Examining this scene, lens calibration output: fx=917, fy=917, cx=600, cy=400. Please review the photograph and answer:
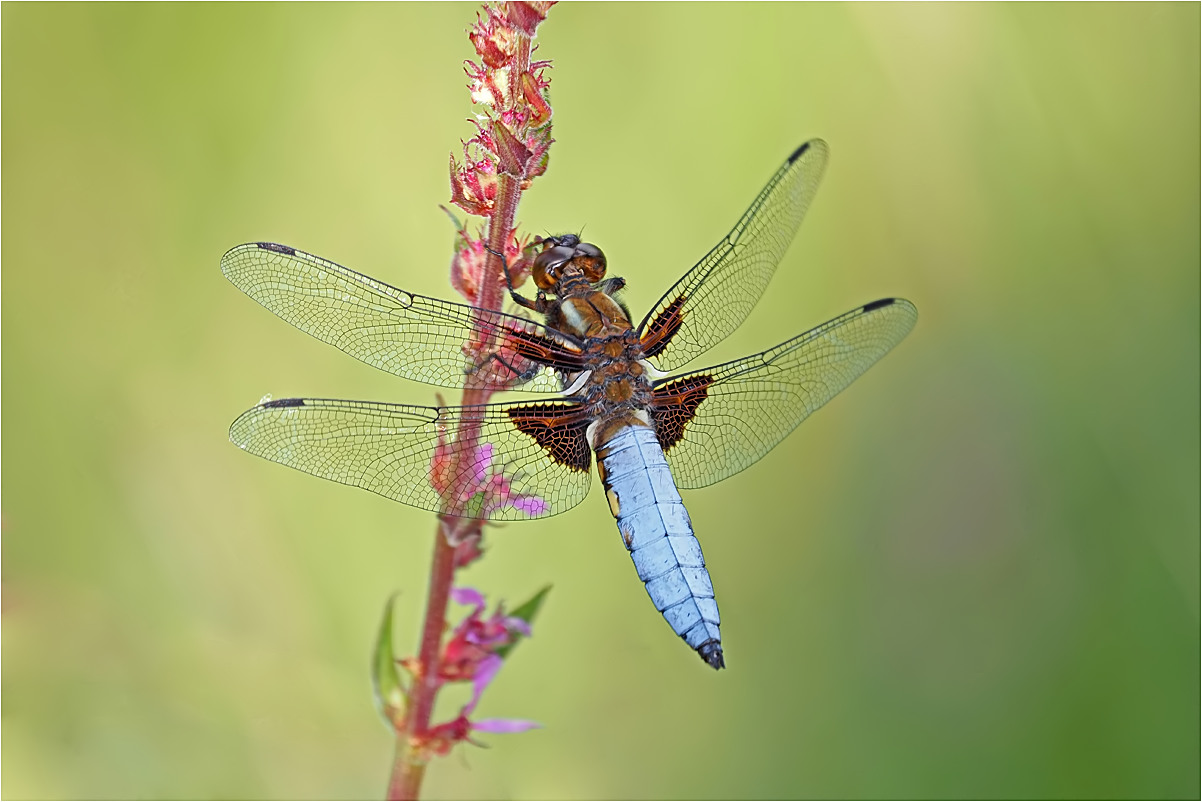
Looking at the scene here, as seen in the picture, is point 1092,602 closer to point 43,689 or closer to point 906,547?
point 906,547

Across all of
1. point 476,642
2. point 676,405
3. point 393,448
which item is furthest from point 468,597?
point 676,405

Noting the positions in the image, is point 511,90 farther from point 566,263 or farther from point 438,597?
point 438,597

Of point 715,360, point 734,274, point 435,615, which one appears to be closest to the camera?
point 435,615

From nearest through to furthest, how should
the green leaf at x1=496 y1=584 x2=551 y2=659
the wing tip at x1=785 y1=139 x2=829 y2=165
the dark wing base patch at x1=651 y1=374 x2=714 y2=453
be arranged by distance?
the green leaf at x1=496 y1=584 x2=551 y2=659, the dark wing base patch at x1=651 y1=374 x2=714 y2=453, the wing tip at x1=785 y1=139 x2=829 y2=165

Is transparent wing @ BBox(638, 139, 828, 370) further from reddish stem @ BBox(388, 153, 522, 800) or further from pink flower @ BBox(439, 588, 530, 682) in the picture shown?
pink flower @ BBox(439, 588, 530, 682)

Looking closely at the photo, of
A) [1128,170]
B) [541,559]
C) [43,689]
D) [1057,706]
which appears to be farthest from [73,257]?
[1128,170]

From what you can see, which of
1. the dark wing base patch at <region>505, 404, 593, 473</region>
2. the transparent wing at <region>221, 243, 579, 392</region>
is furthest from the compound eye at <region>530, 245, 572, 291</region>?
the dark wing base patch at <region>505, 404, 593, 473</region>
